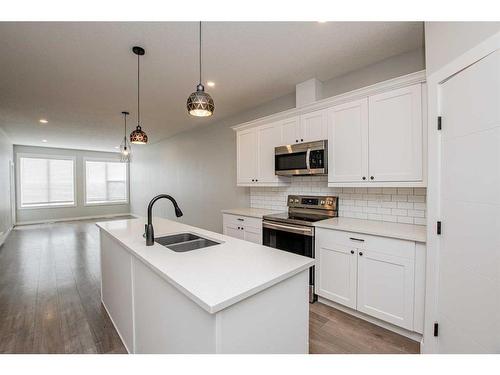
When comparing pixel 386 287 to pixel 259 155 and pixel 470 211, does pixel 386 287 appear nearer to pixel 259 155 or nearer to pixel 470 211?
pixel 470 211

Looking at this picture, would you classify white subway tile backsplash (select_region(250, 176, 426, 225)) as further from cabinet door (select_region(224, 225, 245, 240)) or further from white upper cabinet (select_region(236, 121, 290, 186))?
cabinet door (select_region(224, 225, 245, 240))

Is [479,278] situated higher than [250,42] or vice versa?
[250,42]

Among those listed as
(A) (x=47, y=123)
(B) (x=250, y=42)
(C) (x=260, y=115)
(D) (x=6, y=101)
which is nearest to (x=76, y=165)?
(A) (x=47, y=123)

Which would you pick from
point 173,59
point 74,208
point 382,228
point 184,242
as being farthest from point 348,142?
point 74,208

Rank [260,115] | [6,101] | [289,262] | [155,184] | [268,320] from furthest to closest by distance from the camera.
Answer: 1. [155,184]
2. [260,115]
3. [6,101]
4. [289,262]
5. [268,320]

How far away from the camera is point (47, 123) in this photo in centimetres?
501

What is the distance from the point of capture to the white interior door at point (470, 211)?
124cm

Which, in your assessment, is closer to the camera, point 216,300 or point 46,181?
point 216,300

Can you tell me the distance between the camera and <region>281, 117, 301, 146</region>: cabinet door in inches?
117

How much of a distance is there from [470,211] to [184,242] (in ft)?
6.55

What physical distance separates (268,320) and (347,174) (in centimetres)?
183

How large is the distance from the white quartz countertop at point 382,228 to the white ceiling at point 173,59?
1.75 m

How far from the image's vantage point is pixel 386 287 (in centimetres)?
201
